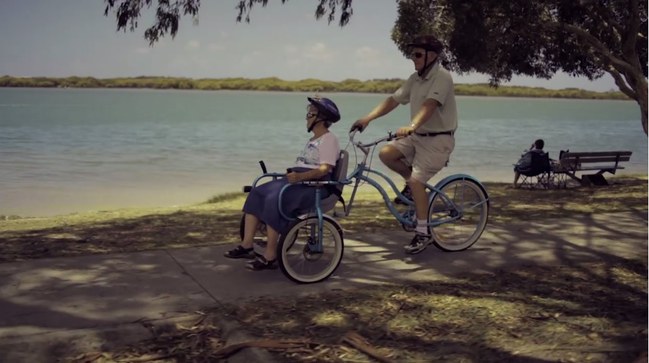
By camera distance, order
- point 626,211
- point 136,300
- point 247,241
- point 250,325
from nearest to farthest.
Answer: point 250,325
point 136,300
point 247,241
point 626,211

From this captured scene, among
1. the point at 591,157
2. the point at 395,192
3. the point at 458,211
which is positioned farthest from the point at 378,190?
the point at 591,157

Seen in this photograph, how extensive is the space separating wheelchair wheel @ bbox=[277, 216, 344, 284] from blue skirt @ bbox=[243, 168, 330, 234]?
119 mm

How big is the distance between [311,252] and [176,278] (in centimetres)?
108

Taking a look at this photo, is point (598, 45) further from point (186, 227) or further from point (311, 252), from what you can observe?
point (311, 252)

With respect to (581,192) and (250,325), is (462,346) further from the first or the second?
(581,192)

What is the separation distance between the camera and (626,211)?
31.1 feet

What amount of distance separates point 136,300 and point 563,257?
387 centimetres

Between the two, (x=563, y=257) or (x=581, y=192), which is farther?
(x=581, y=192)

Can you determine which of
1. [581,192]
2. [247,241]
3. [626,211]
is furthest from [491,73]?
[247,241]

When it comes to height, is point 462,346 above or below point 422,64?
below

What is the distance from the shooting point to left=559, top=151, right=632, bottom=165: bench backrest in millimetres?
16016

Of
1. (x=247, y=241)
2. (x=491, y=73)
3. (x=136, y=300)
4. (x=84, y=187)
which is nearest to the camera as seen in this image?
(x=136, y=300)

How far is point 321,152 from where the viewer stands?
18.4 feet

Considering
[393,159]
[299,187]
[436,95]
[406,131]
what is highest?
[436,95]
